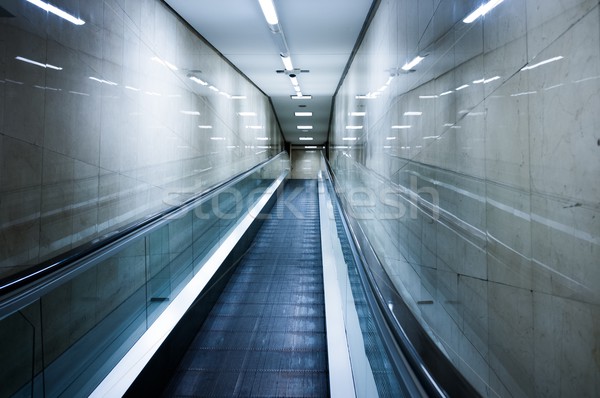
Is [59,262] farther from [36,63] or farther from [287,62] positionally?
[287,62]

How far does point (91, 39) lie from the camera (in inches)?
147

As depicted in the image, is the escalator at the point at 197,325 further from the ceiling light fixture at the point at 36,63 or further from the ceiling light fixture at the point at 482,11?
the ceiling light fixture at the point at 482,11

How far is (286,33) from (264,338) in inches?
231

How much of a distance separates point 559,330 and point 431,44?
107 inches

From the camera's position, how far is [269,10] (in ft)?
18.1

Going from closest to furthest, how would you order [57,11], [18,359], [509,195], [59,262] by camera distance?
[18,359], [59,262], [509,195], [57,11]

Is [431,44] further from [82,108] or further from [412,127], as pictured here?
[82,108]

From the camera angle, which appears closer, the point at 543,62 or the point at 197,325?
the point at 543,62

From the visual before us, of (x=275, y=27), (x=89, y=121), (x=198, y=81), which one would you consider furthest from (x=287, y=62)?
(x=89, y=121)

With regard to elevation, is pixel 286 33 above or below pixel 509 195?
above

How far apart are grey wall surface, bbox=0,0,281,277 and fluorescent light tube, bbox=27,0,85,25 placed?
0.12 ft

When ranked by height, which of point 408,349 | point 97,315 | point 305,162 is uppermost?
point 305,162

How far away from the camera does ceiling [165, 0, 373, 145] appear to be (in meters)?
6.06

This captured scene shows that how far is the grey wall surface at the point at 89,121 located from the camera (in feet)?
9.06
